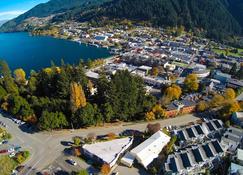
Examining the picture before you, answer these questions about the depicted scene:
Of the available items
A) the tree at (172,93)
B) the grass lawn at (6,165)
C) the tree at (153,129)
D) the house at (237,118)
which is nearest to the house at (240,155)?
the house at (237,118)

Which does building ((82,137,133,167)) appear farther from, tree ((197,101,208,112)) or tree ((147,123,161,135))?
tree ((197,101,208,112))

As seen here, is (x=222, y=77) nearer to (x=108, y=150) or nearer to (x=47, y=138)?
(x=108, y=150)

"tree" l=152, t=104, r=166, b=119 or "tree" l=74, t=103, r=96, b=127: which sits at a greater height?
"tree" l=74, t=103, r=96, b=127

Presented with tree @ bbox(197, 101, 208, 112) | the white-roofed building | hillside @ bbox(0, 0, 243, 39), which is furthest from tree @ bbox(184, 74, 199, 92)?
hillside @ bbox(0, 0, 243, 39)

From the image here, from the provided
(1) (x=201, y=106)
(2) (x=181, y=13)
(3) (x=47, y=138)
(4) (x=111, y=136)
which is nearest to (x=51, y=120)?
(3) (x=47, y=138)

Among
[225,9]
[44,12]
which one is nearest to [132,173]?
[225,9]

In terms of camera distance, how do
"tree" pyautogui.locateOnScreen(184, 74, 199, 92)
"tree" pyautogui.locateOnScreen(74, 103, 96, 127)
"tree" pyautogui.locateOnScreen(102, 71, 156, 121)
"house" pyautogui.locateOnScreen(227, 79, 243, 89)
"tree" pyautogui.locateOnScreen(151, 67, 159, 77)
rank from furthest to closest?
"tree" pyautogui.locateOnScreen(151, 67, 159, 77), "house" pyautogui.locateOnScreen(227, 79, 243, 89), "tree" pyautogui.locateOnScreen(184, 74, 199, 92), "tree" pyautogui.locateOnScreen(102, 71, 156, 121), "tree" pyautogui.locateOnScreen(74, 103, 96, 127)
